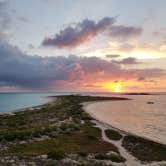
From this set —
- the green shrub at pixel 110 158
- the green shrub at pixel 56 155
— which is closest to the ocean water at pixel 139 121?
the green shrub at pixel 110 158

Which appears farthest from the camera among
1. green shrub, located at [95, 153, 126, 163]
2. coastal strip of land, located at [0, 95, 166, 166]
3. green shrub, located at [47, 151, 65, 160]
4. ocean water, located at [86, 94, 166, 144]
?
ocean water, located at [86, 94, 166, 144]

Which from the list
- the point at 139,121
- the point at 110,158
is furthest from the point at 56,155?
the point at 139,121

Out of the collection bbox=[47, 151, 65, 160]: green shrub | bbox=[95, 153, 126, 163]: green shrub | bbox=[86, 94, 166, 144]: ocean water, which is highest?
bbox=[47, 151, 65, 160]: green shrub

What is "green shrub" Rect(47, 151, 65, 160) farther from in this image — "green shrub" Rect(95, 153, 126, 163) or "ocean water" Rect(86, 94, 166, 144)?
"ocean water" Rect(86, 94, 166, 144)

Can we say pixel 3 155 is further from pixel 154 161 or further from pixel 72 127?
pixel 72 127

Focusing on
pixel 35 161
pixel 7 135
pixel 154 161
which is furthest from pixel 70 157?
pixel 7 135

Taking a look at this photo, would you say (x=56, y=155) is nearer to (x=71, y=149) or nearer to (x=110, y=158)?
(x=71, y=149)

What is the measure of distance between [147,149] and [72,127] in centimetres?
1640

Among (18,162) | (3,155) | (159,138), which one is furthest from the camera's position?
(159,138)

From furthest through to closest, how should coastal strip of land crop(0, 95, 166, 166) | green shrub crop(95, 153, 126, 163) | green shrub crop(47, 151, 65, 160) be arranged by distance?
1. green shrub crop(95, 153, 126, 163)
2. green shrub crop(47, 151, 65, 160)
3. coastal strip of land crop(0, 95, 166, 166)

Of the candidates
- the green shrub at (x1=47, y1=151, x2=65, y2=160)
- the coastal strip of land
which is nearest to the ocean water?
the coastal strip of land

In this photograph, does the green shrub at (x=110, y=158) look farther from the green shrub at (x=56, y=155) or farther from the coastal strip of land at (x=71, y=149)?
the green shrub at (x=56, y=155)

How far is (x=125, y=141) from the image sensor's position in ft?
125

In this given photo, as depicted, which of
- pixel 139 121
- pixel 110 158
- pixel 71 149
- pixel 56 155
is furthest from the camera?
pixel 139 121
